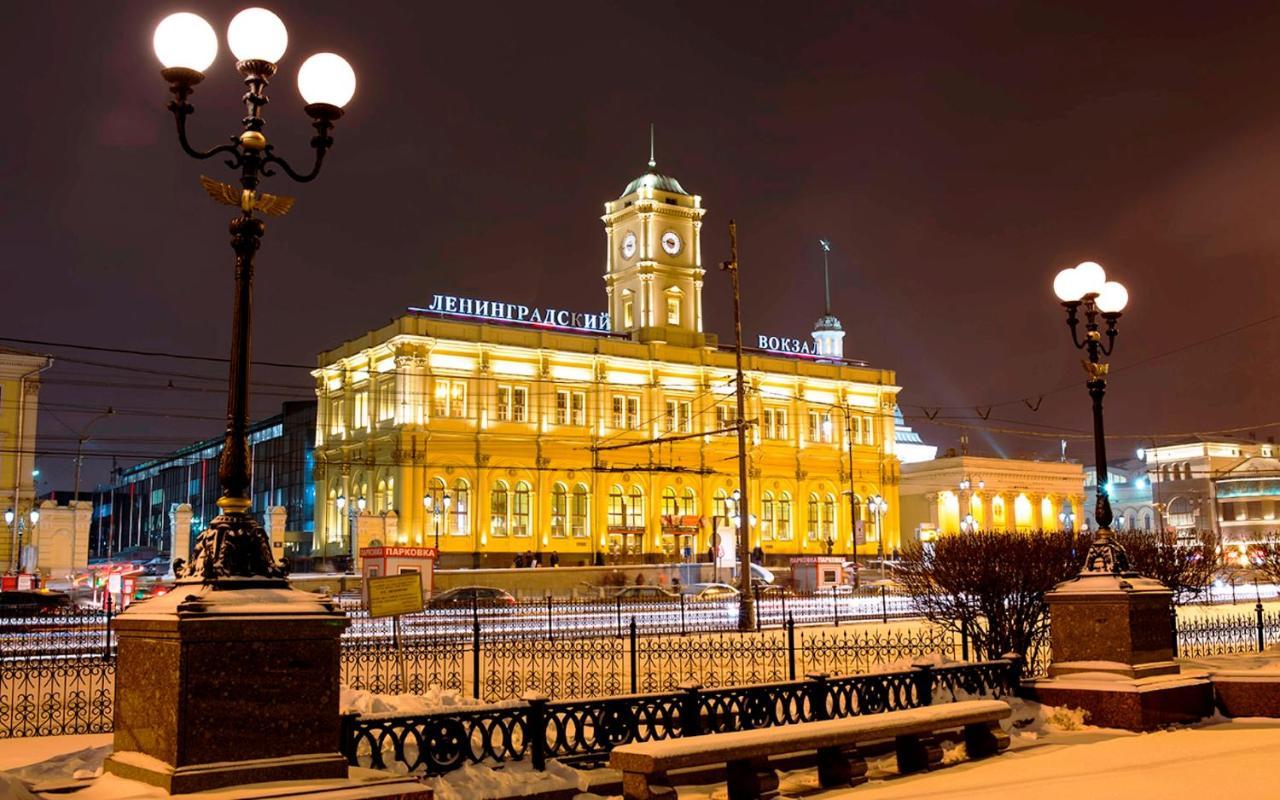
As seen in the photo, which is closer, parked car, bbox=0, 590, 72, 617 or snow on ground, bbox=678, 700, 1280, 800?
snow on ground, bbox=678, 700, 1280, 800

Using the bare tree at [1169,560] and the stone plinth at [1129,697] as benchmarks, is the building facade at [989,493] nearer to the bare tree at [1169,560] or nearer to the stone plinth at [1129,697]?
the bare tree at [1169,560]

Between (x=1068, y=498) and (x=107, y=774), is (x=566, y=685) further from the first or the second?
(x=1068, y=498)

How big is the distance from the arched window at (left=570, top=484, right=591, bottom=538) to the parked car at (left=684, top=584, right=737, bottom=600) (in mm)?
22156

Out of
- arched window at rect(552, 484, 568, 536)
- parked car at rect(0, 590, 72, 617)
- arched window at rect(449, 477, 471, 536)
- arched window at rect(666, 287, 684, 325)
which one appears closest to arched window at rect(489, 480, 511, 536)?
arched window at rect(449, 477, 471, 536)

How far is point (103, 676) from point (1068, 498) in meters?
92.3

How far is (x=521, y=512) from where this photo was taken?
69.2m

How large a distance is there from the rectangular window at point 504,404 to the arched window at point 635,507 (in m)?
9.60

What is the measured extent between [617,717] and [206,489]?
325 ft

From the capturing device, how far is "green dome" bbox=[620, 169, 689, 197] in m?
A: 82.2

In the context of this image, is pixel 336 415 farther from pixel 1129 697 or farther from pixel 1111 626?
pixel 1129 697

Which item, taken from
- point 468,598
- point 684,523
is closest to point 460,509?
point 684,523

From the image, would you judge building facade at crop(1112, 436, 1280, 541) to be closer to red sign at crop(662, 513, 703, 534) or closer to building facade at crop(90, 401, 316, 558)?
red sign at crop(662, 513, 703, 534)

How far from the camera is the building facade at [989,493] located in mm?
90500

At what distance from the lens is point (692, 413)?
76.3 metres
